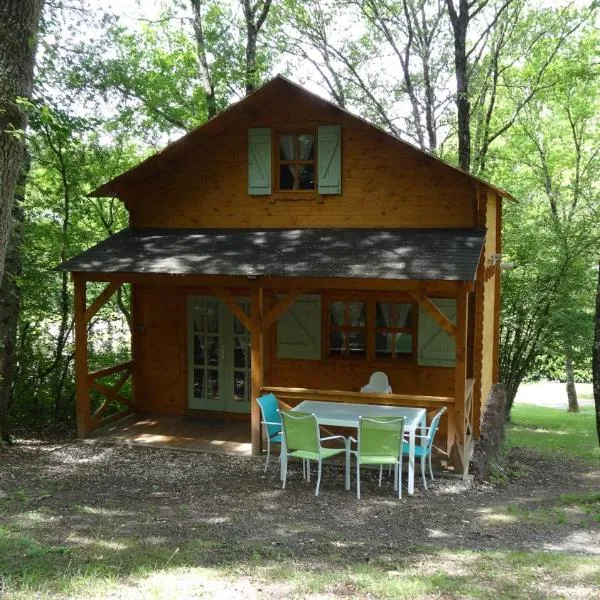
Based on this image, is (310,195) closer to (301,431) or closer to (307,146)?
(307,146)

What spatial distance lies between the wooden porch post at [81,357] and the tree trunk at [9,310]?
2.81 ft

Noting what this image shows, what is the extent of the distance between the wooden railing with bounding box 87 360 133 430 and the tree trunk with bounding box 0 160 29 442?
1210mm

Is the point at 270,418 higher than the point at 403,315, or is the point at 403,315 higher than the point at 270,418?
the point at 403,315

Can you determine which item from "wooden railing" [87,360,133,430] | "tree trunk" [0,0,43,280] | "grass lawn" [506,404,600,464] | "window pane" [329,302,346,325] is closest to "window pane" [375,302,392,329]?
"window pane" [329,302,346,325]

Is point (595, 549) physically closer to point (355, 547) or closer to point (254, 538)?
point (355, 547)

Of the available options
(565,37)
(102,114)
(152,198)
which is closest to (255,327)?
(152,198)

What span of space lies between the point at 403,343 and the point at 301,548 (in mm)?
5044

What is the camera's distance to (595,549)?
19.3 ft

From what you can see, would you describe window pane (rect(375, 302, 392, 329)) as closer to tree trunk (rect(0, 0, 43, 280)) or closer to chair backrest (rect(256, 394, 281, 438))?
chair backrest (rect(256, 394, 281, 438))

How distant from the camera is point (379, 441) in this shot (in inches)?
288

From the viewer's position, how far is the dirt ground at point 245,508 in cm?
567

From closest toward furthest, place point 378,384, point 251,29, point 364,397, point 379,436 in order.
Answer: point 379,436 → point 364,397 → point 378,384 → point 251,29

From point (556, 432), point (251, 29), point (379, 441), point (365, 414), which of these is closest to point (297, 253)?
point (365, 414)

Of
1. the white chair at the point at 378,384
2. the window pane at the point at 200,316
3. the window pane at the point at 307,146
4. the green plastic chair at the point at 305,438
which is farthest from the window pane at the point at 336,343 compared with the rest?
the window pane at the point at 307,146
